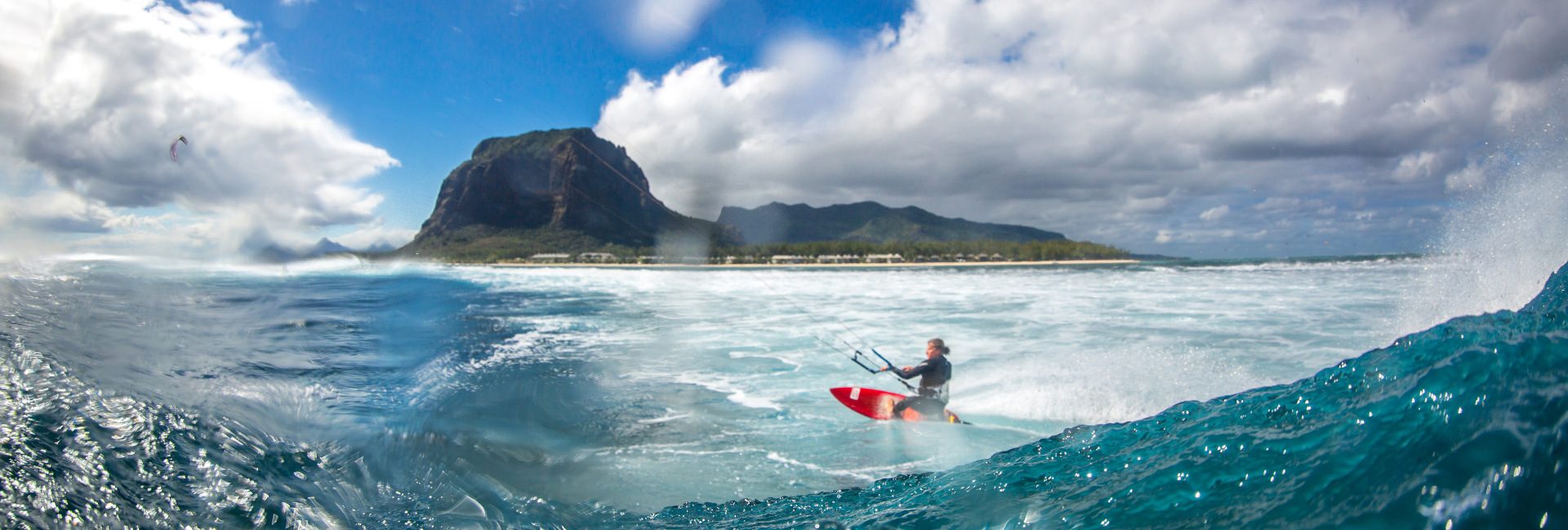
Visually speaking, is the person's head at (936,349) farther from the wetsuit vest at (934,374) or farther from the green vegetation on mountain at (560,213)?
the green vegetation on mountain at (560,213)

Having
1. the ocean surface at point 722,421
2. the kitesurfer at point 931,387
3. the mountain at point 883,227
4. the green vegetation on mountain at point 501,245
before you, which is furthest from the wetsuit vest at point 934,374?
the mountain at point 883,227

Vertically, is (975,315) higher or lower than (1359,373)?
lower

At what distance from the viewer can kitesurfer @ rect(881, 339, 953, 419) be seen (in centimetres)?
854

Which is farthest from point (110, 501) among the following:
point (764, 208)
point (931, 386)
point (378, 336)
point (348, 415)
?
point (764, 208)

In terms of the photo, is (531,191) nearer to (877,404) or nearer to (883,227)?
(877,404)

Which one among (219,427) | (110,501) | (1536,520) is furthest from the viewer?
(219,427)

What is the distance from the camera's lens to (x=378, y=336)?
1332 centimetres

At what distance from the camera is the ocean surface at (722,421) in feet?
7.41

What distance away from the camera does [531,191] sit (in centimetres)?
4447

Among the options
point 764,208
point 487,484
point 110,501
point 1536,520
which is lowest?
point 487,484

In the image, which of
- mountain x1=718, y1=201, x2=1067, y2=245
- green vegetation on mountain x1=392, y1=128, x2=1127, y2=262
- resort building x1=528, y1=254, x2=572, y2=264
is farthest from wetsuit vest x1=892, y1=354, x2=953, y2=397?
mountain x1=718, y1=201, x2=1067, y2=245

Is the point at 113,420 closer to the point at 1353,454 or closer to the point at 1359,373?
the point at 1353,454

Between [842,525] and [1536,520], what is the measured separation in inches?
93.2

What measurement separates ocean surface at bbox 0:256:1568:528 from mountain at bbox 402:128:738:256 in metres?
16.6
